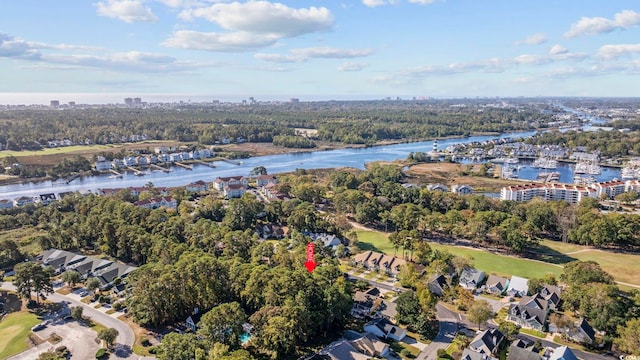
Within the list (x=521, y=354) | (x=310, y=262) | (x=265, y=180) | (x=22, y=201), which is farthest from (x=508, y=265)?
(x=22, y=201)

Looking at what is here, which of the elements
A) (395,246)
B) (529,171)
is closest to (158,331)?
(395,246)

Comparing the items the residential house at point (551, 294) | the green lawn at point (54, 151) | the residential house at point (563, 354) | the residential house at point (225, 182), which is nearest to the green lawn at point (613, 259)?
the residential house at point (551, 294)

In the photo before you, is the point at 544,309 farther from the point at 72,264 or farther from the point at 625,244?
the point at 72,264

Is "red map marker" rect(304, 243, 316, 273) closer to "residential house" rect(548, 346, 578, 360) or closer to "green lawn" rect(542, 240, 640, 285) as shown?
"residential house" rect(548, 346, 578, 360)

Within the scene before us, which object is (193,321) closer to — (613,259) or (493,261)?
(493,261)

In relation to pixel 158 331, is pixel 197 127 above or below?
above

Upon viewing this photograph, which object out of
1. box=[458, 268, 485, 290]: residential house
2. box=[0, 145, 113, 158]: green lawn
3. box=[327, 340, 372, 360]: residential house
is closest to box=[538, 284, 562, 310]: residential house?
box=[458, 268, 485, 290]: residential house
